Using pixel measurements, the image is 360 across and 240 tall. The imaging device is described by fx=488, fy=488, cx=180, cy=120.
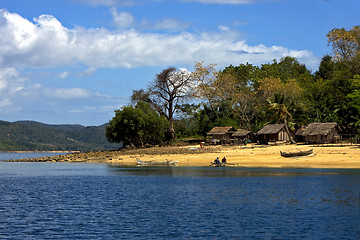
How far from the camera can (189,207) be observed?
115 feet

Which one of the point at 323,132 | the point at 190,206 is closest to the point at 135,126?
the point at 323,132

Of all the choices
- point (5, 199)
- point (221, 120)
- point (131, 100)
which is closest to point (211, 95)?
point (221, 120)

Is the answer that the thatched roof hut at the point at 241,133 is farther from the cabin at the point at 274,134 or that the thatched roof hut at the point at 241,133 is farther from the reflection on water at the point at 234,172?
the reflection on water at the point at 234,172

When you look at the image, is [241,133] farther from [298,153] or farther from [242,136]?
[298,153]

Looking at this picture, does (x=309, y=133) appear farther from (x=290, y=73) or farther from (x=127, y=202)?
(x=290, y=73)

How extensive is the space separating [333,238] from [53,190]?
30307 millimetres

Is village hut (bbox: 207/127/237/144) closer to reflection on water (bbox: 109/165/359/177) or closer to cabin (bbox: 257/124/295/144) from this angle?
cabin (bbox: 257/124/295/144)

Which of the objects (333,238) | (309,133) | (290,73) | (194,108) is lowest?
(333,238)

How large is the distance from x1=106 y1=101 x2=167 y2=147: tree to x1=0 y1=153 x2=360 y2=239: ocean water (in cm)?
3628

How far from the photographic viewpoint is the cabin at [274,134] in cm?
8656

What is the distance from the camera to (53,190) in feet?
156

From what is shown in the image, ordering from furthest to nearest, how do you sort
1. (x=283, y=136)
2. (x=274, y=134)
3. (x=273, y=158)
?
(x=283, y=136), (x=274, y=134), (x=273, y=158)


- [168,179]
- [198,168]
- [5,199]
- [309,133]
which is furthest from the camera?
[309,133]

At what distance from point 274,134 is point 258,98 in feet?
63.6
